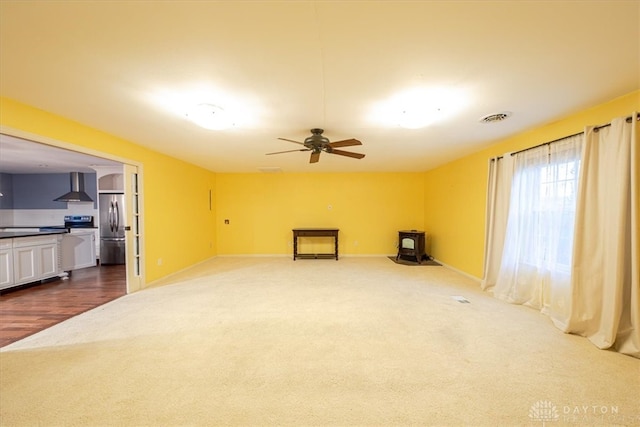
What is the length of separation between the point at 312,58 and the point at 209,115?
1.30 meters

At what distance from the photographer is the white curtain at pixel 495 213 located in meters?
3.41

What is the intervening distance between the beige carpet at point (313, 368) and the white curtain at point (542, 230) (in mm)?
319

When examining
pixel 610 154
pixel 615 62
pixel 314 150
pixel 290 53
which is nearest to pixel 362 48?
pixel 290 53

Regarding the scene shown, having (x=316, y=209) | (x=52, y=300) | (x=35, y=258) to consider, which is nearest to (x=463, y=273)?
(x=316, y=209)

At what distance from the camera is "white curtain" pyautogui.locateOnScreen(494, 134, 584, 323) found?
8.52 feet

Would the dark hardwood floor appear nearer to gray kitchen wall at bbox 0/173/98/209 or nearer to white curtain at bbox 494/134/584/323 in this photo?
gray kitchen wall at bbox 0/173/98/209

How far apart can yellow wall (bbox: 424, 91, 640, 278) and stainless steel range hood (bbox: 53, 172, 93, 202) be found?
8.73 m

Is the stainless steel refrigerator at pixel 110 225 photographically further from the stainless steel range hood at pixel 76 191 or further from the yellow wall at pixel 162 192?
the yellow wall at pixel 162 192

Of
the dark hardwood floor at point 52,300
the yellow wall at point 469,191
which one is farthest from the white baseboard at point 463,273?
the dark hardwood floor at point 52,300

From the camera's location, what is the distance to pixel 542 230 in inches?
114

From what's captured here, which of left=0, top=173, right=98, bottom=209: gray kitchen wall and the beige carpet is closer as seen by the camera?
the beige carpet

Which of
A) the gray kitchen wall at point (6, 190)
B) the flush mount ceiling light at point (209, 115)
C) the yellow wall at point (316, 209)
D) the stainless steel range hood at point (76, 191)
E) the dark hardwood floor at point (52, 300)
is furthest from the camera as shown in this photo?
the yellow wall at point (316, 209)

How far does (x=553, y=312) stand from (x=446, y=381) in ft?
6.73

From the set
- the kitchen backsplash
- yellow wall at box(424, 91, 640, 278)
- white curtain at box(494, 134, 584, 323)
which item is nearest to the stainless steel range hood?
the kitchen backsplash
